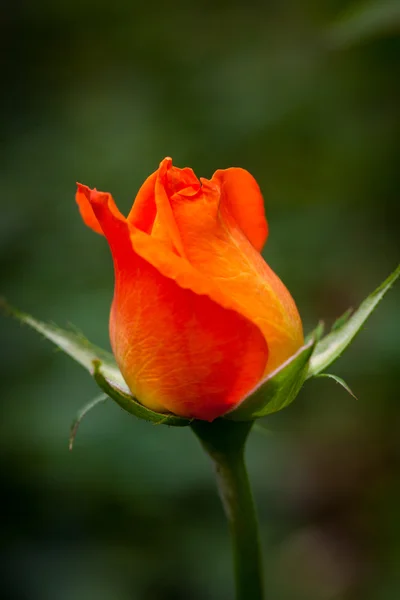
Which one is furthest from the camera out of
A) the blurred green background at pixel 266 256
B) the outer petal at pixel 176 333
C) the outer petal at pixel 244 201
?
the blurred green background at pixel 266 256

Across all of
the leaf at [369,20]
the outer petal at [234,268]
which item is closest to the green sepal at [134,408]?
the outer petal at [234,268]

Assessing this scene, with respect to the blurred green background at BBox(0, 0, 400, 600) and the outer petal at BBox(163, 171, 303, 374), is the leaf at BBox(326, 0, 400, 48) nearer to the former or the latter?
the blurred green background at BBox(0, 0, 400, 600)

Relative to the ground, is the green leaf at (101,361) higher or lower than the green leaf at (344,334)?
higher

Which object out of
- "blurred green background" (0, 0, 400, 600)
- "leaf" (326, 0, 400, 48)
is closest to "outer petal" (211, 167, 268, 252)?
"leaf" (326, 0, 400, 48)

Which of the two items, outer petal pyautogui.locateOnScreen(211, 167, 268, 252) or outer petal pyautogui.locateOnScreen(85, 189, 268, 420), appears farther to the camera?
outer petal pyautogui.locateOnScreen(211, 167, 268, 252)

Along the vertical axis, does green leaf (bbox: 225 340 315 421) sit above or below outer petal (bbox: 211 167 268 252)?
below

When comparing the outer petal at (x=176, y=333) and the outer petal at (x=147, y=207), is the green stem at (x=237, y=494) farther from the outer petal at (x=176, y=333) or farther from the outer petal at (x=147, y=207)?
the outer petal at (x=147, y=207)
